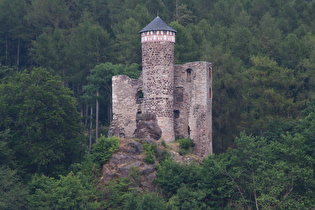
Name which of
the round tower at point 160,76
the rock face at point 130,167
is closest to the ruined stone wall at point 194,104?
the round tower at point 160,76

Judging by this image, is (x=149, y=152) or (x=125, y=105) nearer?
(x=149, y=152)

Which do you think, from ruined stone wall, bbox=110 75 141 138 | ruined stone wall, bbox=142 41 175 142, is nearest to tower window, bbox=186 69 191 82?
ruined stone wall, bbox=142 41 175 142

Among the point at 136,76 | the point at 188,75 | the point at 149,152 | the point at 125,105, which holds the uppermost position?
the point at 136,76

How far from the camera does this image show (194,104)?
4262 centimetres

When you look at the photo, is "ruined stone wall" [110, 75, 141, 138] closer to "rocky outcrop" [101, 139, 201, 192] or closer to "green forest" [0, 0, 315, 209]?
"rocky outcrop" [101, 139, 201, 192]

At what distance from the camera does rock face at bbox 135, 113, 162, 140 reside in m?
41.6

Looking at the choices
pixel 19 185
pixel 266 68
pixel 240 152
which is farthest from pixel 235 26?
pixel 19 185

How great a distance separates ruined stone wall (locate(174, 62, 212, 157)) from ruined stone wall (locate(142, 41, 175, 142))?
0.84m

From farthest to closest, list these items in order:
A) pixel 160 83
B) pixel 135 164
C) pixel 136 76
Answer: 1. pixel 136 76
2. pixel 160 83
3. pixel 135 164

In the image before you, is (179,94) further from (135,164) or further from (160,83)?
(135,164)

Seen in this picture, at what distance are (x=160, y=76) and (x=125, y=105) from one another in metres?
3.74

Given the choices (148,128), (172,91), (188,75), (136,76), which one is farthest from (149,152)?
(136,76)

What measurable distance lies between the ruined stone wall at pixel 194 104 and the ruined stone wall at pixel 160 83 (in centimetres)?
84

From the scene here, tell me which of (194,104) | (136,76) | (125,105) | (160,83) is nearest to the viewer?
(160,83)
